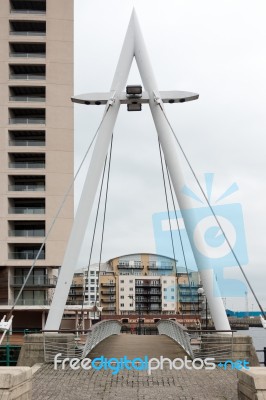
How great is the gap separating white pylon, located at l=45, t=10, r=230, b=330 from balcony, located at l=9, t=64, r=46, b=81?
38206mm

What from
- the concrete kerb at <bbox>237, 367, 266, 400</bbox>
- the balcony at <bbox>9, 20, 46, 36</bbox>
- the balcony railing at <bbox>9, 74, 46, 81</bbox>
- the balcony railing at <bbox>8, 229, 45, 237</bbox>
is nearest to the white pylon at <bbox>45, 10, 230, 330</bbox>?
the concrete kerb at <bbox>237, 367, 266, 400</bbox>

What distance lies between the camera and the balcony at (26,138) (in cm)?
5822

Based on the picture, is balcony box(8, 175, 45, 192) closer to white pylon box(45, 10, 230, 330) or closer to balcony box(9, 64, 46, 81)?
balcony box(9, 64, 46, 81)

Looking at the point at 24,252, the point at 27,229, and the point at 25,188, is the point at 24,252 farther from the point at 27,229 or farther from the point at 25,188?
the point at 25,188

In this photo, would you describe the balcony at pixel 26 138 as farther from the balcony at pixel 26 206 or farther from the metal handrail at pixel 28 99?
the balcony at pixel 26 206

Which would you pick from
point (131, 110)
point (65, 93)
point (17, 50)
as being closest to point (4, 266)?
point (65, 93)

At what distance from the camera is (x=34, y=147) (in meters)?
58.0

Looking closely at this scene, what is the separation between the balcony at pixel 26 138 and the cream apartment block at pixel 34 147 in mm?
92

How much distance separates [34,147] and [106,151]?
125 ft

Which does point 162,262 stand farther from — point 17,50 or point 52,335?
point 52,335

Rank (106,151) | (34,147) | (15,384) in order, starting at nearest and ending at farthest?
(15,384)
(106,151)
(34,147)

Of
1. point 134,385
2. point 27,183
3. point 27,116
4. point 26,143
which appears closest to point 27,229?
point 27,183

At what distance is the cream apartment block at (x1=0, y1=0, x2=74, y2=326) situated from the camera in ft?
186

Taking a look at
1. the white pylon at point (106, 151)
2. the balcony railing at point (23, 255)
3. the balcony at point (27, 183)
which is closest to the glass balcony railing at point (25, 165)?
the balcony at point (27, 183)
